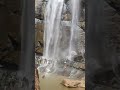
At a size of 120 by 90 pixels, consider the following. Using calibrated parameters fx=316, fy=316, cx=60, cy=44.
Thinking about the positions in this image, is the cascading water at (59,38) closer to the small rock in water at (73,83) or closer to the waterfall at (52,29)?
the waterfall at (52,29)

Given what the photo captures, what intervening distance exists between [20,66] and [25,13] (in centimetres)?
56

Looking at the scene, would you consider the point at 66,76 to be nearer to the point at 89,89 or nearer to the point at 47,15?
the point at 47,15

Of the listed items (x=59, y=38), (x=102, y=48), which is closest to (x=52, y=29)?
(x=59, y=38)

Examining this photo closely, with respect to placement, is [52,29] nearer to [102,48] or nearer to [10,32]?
[10,32]

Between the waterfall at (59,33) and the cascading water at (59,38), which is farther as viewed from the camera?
the waterfall at (59,33)

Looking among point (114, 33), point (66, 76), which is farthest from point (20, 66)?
point (66, 76)

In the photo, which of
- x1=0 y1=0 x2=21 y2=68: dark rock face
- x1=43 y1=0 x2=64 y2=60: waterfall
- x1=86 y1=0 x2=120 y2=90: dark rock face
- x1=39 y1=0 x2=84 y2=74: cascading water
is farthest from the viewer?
x1=43 y1=0 x2=64 y2=60: waterfall

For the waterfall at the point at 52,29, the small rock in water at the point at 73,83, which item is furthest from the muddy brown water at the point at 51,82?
the waterfall at the point at 52,29

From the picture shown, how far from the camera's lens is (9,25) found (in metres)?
3.22

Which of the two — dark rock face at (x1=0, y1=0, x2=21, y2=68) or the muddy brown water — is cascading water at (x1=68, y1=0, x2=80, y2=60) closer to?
the muddy brown water

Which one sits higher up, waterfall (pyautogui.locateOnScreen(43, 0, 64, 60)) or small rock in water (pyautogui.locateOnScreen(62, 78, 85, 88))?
waterfall (pyautogui.locateOnScreen(43, 0, 64, 60))

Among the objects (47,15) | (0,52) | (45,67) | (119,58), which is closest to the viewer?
(119,58)

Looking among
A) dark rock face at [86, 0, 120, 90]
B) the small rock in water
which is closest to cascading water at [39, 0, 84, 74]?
the small rock in water

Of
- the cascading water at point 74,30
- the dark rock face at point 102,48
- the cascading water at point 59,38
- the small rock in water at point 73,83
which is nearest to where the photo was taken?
the dark rock face at point 102,48
